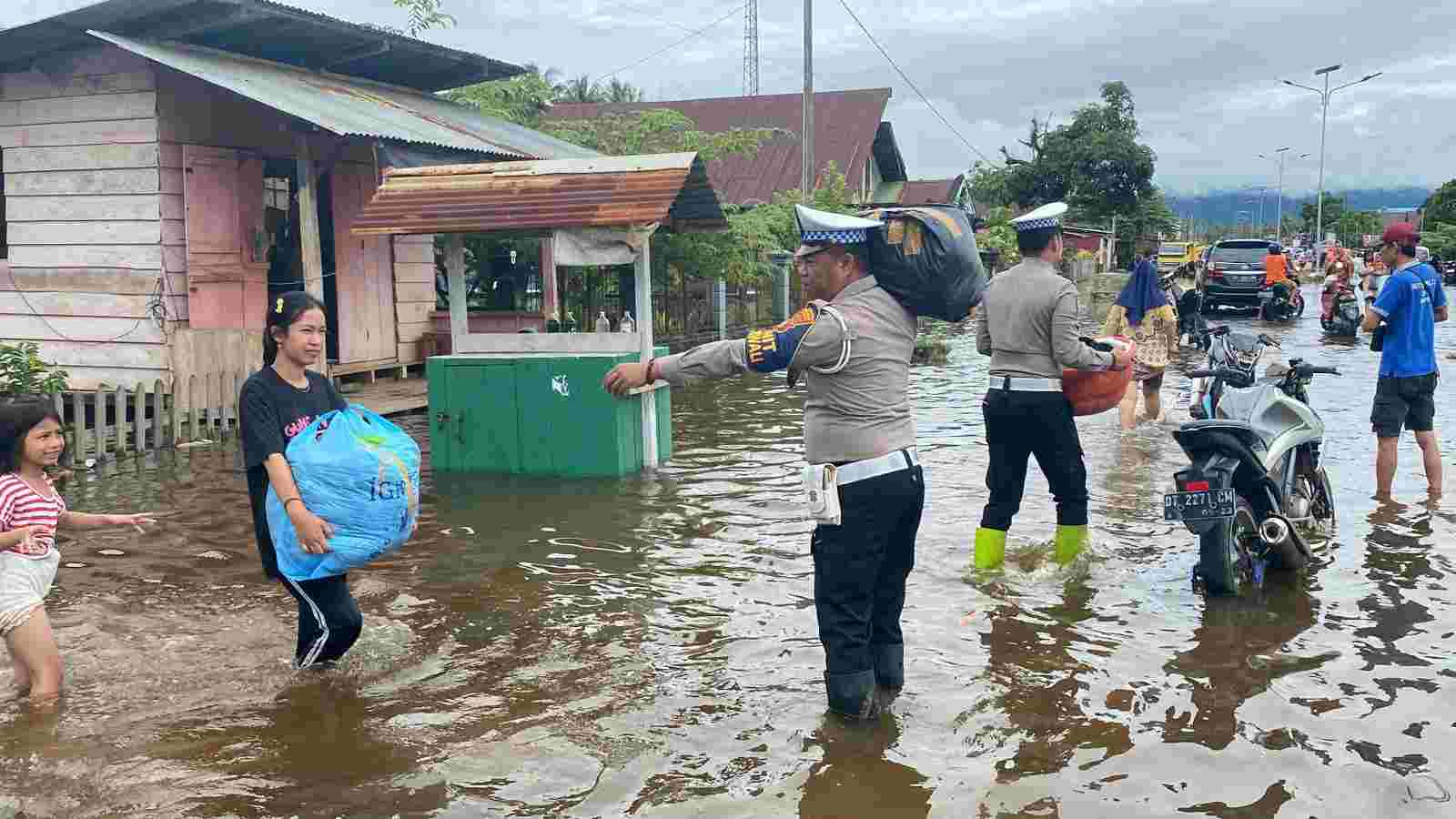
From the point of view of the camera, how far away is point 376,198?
32.9 ft

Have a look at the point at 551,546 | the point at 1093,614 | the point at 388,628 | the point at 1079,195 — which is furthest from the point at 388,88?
the point at 1079,195

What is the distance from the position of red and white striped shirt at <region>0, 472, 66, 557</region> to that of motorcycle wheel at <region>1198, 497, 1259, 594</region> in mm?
5206

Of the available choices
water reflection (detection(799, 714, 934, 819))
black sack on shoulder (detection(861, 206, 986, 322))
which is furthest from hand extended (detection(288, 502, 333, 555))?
black sack on shoulder (detection(861, 206, 986, 322))

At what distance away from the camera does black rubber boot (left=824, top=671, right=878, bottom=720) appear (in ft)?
15.2

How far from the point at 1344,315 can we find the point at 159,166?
61.8ft

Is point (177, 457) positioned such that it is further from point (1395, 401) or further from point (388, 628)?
point (1395, 401)

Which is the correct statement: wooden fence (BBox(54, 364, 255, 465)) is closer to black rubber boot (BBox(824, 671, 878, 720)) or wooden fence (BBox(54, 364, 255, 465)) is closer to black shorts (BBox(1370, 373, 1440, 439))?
black rubber boot (BBox(824, 671, 878, 720))

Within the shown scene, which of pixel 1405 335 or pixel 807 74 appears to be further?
pixel 807 74

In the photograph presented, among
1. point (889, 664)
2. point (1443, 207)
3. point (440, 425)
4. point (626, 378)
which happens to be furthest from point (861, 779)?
point (1443, 207)

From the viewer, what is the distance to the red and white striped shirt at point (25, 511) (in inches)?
186

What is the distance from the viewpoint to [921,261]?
15.2 ft

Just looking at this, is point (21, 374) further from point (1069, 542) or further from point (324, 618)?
point (1069, 542)

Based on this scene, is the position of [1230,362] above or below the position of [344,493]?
above

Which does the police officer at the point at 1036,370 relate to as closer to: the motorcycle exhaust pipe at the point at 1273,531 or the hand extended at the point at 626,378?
the motorcycle exhaust pipe at the point at 1273,531
